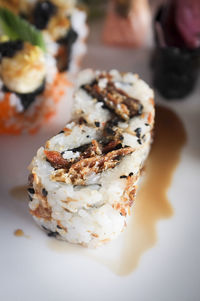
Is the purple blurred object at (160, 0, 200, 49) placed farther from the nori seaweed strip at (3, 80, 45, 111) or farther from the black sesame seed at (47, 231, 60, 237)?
the black sesame seed at (47, 231, 60, 237)

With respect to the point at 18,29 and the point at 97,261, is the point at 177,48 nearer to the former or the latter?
the point at 18,29

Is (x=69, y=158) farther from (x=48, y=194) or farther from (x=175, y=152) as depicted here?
(x=175, y=152)

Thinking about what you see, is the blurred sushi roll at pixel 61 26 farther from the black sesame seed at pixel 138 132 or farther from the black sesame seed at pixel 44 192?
the black sesame seed at pixel 44 192

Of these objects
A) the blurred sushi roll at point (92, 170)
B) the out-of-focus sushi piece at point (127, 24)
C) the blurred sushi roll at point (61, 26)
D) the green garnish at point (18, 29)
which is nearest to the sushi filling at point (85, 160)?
the blurred sushi roll at point (92, 170)

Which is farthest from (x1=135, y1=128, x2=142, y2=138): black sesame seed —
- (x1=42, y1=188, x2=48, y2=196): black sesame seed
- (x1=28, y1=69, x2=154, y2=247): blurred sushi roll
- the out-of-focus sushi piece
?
the out-of-focus sushi piece

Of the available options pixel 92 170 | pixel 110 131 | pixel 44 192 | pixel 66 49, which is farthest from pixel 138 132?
pixel 66 49

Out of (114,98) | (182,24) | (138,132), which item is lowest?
(138,132)
